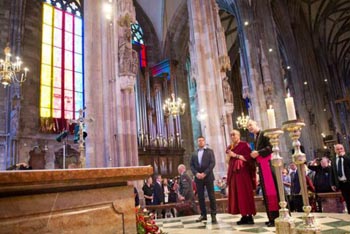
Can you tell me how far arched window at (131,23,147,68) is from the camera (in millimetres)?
20866

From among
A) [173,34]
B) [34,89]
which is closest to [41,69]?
[34,89]

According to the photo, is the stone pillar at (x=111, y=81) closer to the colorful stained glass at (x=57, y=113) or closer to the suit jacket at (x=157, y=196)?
the suit jacket at (x=157, y=196)

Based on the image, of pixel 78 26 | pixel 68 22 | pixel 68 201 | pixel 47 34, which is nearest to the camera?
pixel 68 201

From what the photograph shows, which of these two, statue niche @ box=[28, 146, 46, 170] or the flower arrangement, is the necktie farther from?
statue niche @ box=[28, 146, 46, 170]

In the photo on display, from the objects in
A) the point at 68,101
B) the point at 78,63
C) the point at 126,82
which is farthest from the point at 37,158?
the point at 126,82

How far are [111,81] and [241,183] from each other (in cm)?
559

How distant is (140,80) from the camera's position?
19.7 metres

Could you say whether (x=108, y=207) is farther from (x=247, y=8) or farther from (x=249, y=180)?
(x=247, y=8)

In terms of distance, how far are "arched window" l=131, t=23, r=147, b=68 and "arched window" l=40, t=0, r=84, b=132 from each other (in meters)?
4.36

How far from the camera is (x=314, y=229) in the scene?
254 centimetres

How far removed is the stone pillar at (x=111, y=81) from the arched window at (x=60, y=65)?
7.39m

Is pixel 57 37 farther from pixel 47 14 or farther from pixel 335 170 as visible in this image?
pixel 335 170

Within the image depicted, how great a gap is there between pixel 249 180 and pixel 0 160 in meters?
12.1

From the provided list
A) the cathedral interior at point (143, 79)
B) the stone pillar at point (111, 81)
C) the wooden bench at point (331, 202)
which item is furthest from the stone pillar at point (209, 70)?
the wooden bench at point (331, 202)
